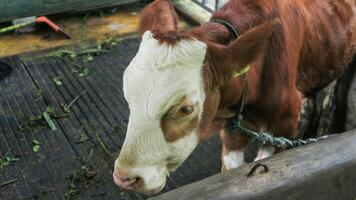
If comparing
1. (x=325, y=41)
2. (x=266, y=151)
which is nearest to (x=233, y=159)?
(x=266, y=151)

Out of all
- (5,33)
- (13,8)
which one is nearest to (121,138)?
(13,8)

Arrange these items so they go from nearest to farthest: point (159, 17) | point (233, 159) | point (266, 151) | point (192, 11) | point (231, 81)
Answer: point (231, 81), point (159, 17), point (266, 151), point (233, 159), point (192, 11)

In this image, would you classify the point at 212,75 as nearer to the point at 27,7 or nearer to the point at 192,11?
the point at 27,7

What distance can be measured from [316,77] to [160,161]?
4.57 feet

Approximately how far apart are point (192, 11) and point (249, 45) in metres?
3.62

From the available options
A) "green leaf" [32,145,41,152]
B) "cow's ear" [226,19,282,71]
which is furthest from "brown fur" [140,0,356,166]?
"green leaf" [32,145,41,152]

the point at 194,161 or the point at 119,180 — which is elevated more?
the point at 119,180

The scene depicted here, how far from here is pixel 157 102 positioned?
1911mm

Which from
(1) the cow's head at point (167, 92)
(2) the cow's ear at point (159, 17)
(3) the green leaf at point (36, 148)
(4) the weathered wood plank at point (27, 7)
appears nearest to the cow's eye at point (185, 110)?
(1) the cow's head at point (167, 92)

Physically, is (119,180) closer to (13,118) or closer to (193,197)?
(193,197)

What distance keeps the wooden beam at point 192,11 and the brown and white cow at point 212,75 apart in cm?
→ 242

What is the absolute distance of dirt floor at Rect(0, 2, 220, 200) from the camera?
11.0ft

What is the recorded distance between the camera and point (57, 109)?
4.04 m

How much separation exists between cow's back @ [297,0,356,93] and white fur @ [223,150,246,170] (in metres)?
0.57
